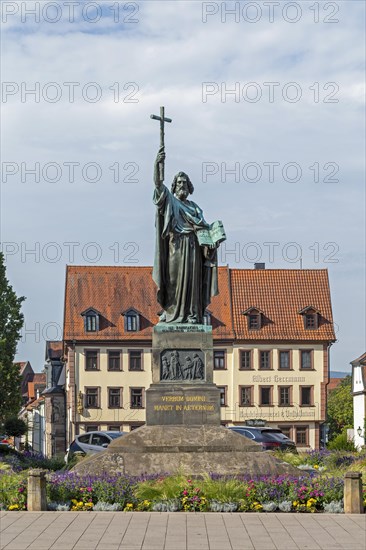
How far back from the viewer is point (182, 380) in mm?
19156

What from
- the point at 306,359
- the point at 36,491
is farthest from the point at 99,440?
the point at 306,359

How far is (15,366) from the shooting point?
46.7m

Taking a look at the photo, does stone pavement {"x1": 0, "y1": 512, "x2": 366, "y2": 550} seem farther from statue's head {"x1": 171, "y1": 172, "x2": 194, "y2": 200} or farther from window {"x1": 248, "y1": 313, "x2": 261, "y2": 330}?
window {"x1": 248, "y1": 313, "x2": 261, "y2": 330}

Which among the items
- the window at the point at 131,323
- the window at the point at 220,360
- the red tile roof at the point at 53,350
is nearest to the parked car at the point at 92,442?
the window at the point at 131,323

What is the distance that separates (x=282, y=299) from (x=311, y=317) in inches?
88.9

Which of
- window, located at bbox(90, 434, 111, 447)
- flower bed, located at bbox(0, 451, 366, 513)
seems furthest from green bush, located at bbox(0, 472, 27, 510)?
window, located at bbox(90, 434, 111, 447)

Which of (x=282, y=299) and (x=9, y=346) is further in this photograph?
(x=282, y=299)

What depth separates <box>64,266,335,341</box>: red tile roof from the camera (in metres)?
65.2

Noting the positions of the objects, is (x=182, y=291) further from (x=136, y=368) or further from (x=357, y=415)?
(x=357, y=415)

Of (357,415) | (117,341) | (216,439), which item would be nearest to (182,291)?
(216,439)

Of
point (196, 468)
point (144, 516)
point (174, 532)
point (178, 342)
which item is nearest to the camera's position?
point (174, 532)

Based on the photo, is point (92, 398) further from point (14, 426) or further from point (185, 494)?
point (185, 494)

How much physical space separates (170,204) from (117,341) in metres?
45.9

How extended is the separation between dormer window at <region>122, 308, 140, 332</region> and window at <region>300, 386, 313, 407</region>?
11.2 meters
